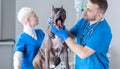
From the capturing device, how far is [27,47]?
1676mm

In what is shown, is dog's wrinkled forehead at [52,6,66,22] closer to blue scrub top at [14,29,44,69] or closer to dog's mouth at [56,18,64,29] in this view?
dog's mouth at [56,18,64,29]

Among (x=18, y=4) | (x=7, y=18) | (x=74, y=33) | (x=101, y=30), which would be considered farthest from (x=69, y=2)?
(x=101, y=30)

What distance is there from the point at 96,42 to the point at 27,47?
49cm

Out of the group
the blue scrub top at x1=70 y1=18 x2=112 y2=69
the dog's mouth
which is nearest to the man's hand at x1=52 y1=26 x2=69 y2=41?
the dog's mouth

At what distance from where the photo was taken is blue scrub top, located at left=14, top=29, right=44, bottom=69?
1.65m

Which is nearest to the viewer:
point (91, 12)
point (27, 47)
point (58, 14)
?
point (58, 14)

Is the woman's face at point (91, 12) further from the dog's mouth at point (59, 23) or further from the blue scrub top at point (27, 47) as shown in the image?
the blue scrub top at point (27, 47)

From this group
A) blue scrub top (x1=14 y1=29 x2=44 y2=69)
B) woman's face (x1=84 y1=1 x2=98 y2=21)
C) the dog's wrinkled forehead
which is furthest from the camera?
blue scrub top (x1=14 y1=29 x2=44 y2=69)

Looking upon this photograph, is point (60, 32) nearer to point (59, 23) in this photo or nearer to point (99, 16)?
point (59, 23)

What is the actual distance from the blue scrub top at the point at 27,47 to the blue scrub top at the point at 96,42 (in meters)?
0.29

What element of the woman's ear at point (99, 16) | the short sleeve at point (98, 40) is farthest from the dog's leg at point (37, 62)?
the woman's ear at point (99, 16)

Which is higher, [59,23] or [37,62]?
[59,23]

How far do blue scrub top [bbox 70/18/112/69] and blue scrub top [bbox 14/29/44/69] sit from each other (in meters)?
0.29

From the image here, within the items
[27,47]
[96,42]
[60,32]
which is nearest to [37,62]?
[27,47]
